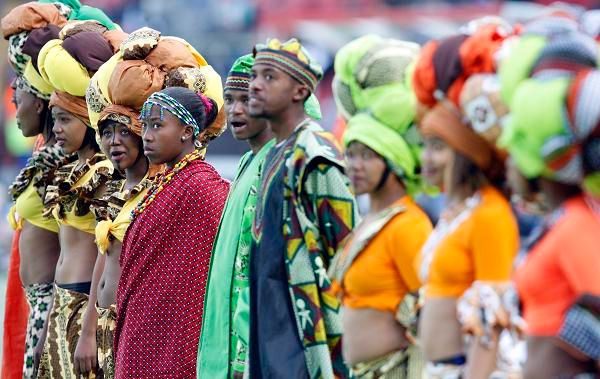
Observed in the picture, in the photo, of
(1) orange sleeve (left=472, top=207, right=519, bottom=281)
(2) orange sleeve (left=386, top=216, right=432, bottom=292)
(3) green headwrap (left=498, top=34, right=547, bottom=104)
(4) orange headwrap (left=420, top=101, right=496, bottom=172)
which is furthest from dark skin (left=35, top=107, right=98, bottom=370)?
(3) green headwrap (left=498, top=34, right=547, bottom=104)

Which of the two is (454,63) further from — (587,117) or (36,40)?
(36,40)

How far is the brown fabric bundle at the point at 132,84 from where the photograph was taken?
6934 millimetres

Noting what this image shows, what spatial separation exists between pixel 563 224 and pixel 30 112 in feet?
15.2

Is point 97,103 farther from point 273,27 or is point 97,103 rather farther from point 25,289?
point 273,27

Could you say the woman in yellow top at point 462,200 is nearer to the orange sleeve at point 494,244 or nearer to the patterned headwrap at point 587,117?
the orange sleeve at point 494,244

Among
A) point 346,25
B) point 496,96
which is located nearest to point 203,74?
point 496,96

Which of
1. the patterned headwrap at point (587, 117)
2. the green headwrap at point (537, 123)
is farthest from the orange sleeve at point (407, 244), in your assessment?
the patterned headwrap at point (587, 117)

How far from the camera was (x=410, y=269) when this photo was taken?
15.8ft

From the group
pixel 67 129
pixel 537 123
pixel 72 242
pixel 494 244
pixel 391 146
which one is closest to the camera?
pixel 537 123

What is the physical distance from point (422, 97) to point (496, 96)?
12.7 inches

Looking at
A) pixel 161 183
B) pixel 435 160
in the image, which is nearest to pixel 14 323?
pixel 161 183

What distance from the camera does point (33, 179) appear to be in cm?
774

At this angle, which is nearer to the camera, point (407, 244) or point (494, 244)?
point (494, 244)

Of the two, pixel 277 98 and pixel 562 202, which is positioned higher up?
A: pixel 277 98
